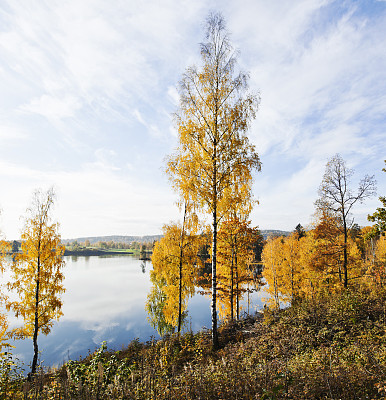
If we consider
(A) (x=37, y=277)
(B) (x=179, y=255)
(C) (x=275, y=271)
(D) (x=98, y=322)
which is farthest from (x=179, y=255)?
(D) (x=98, y=322)

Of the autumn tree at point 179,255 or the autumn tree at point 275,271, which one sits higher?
the autumn tree at point 179,255

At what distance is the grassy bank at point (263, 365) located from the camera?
4066mm

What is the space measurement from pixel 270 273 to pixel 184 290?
564 inches

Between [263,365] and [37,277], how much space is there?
39.2 feet

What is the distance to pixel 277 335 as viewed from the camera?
28.3 ft

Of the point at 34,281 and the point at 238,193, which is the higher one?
the point at 238,193

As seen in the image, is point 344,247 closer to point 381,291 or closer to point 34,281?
point 381,291

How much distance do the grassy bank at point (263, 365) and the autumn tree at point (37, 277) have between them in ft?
16.5

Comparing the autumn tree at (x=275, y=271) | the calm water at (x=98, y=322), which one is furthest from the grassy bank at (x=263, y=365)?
the autumn tree at (x=275, y=271)

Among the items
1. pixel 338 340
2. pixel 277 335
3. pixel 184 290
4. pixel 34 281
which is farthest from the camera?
pixel 184 290

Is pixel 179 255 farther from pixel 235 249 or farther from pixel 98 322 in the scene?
pixel 98 322

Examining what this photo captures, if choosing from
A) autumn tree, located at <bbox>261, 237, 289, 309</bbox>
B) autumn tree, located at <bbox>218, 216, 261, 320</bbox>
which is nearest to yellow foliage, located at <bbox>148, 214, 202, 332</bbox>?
autumn tree, located at <bbox>218, 216, 261, 320</bbox>

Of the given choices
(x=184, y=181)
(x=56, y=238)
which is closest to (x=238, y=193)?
(x=184, y=181)

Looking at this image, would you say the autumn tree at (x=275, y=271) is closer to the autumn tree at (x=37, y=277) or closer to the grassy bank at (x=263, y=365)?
the grassy bank at (x=263, y=365)
